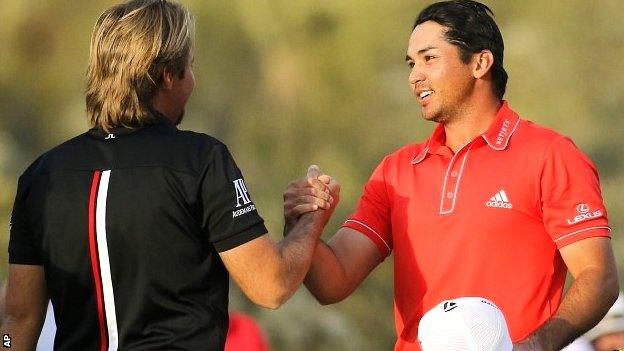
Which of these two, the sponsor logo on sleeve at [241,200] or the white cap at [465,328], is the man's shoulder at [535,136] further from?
the sponsor logo on sleeve at [241,200]

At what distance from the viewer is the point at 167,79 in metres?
2.87

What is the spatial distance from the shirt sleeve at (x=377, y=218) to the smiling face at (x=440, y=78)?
251 millimetres

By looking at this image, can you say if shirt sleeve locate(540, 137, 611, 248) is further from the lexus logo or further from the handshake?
the handshake

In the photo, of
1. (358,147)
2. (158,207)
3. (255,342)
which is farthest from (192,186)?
(358,147)

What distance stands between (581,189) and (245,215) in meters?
1.01

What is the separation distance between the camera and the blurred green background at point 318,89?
682cm

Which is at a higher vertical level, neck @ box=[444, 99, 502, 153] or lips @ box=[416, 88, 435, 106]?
lips @ box=[416, 88, 435, 106]

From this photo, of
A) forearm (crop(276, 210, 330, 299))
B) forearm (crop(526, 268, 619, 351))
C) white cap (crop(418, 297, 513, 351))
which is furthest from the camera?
forearm (crop(526, 268, 619, 351))

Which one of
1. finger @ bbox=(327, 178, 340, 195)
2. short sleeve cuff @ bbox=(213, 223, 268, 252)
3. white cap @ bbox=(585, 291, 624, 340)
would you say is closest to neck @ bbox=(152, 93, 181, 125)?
short sleeve cuff @ bbox=(213, 223, 268, 252)

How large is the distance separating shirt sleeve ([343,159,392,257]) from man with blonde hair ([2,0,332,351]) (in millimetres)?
728

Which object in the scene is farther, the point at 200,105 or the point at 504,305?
the point at 200,105

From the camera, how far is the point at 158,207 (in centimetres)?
273

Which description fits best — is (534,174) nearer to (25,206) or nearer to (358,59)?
(25,206)

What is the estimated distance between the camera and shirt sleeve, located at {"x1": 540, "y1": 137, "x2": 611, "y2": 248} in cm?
322
